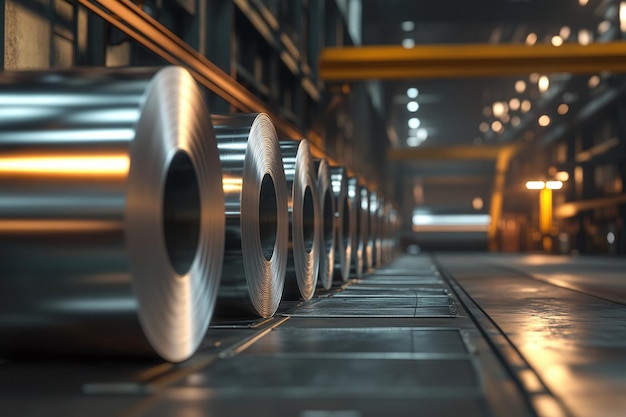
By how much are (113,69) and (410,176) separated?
126 feet

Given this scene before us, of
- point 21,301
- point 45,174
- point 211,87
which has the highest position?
point 211,87

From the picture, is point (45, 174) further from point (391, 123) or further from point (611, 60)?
point (391, 123)

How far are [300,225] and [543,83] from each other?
123 feet

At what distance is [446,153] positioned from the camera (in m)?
39.1

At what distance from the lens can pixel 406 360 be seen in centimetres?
385

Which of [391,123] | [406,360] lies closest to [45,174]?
[406,360]

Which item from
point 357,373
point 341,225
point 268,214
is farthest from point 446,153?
point 357,373

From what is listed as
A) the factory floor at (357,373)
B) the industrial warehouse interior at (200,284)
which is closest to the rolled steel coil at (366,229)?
the industrial warehouse interior at (200,284)

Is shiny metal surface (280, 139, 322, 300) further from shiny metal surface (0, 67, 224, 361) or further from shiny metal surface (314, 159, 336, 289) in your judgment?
shiny metal surface (0, 67, 224, 361)

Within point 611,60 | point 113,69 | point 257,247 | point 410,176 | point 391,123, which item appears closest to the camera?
point 113,69

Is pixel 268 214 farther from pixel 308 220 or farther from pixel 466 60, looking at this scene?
pixel 466 60

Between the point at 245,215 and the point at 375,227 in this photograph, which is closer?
the point at 245,215

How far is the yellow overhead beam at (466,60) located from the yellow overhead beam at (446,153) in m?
20.1

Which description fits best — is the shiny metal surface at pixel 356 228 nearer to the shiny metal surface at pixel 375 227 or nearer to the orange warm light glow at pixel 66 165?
the shiny metal surface at pixel 375 227
